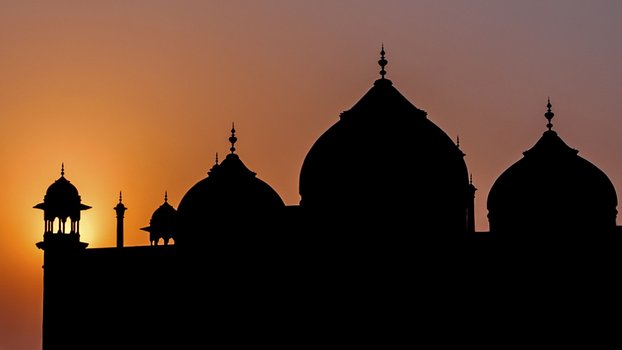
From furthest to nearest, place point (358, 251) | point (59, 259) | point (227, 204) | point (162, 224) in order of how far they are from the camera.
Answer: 1. point (162, 224)
2. point (59, 259)
3. point (227, 204)
4. point (358, 251)

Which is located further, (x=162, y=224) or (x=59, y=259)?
(x=162, y=224)

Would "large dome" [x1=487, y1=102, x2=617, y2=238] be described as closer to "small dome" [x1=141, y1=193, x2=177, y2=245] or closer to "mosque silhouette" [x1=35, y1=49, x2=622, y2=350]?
"mosque silhouette" [x1=35, y1=49, x2=622, y2=350]

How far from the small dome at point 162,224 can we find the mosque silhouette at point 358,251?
6.60 meters

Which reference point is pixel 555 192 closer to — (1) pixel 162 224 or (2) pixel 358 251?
(2) pixel 358 251

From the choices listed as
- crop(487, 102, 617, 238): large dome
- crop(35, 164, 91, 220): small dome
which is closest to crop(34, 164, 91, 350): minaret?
crop(35, 164, 91, 220): small dome

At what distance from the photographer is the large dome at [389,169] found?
30.3 m

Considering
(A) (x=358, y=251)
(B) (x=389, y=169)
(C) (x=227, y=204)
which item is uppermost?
(B) (x=389, y=169)

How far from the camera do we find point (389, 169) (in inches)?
1207

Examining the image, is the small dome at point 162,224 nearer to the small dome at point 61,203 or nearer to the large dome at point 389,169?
the small dome at point 61,203

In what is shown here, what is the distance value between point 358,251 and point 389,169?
157cm

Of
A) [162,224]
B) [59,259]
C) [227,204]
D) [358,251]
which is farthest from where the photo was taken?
[162,224]

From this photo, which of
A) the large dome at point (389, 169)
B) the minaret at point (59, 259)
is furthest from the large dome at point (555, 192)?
the minaret at point (59, 259)

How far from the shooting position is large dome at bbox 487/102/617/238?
30.6m

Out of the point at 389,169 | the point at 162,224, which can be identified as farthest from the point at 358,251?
the point at 162,224
